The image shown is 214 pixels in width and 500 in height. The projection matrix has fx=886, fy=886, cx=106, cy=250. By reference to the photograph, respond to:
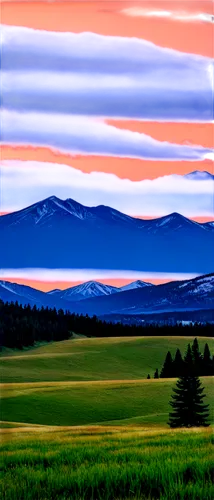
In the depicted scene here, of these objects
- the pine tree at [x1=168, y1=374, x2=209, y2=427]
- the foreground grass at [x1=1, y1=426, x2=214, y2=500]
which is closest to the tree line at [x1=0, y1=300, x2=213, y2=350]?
the pine tree at [x1=168, y1=374, x2=209, y2=427]

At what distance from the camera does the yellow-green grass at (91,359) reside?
129125 millimetres

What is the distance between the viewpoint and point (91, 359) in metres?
147

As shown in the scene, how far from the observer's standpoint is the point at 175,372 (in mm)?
96375

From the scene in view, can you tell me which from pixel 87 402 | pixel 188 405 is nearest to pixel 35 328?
pixel 87 402

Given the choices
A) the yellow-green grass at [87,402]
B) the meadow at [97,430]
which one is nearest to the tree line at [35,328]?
the meadow at [97,430]

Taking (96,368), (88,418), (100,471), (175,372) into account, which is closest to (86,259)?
(96,368)

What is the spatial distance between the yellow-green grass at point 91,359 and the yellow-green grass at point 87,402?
34318 millimetres

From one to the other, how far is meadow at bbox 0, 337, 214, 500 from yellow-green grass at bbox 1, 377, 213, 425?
0.29 feet

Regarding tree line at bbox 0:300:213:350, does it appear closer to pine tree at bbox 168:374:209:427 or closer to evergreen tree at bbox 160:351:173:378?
evergreen tree at bbox 160:351:173:378

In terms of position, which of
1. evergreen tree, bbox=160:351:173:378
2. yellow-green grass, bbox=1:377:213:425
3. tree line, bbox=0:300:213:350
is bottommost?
yellow-green grass, bbox=1:377:213:425

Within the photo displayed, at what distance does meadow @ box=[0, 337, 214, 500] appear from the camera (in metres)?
8.30

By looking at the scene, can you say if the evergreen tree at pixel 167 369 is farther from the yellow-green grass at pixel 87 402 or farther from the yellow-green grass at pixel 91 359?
the yellow-green grass at pixel 91 359

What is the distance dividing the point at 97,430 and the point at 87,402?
56.2 m

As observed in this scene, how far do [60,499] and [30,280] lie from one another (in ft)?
→ 34.8
